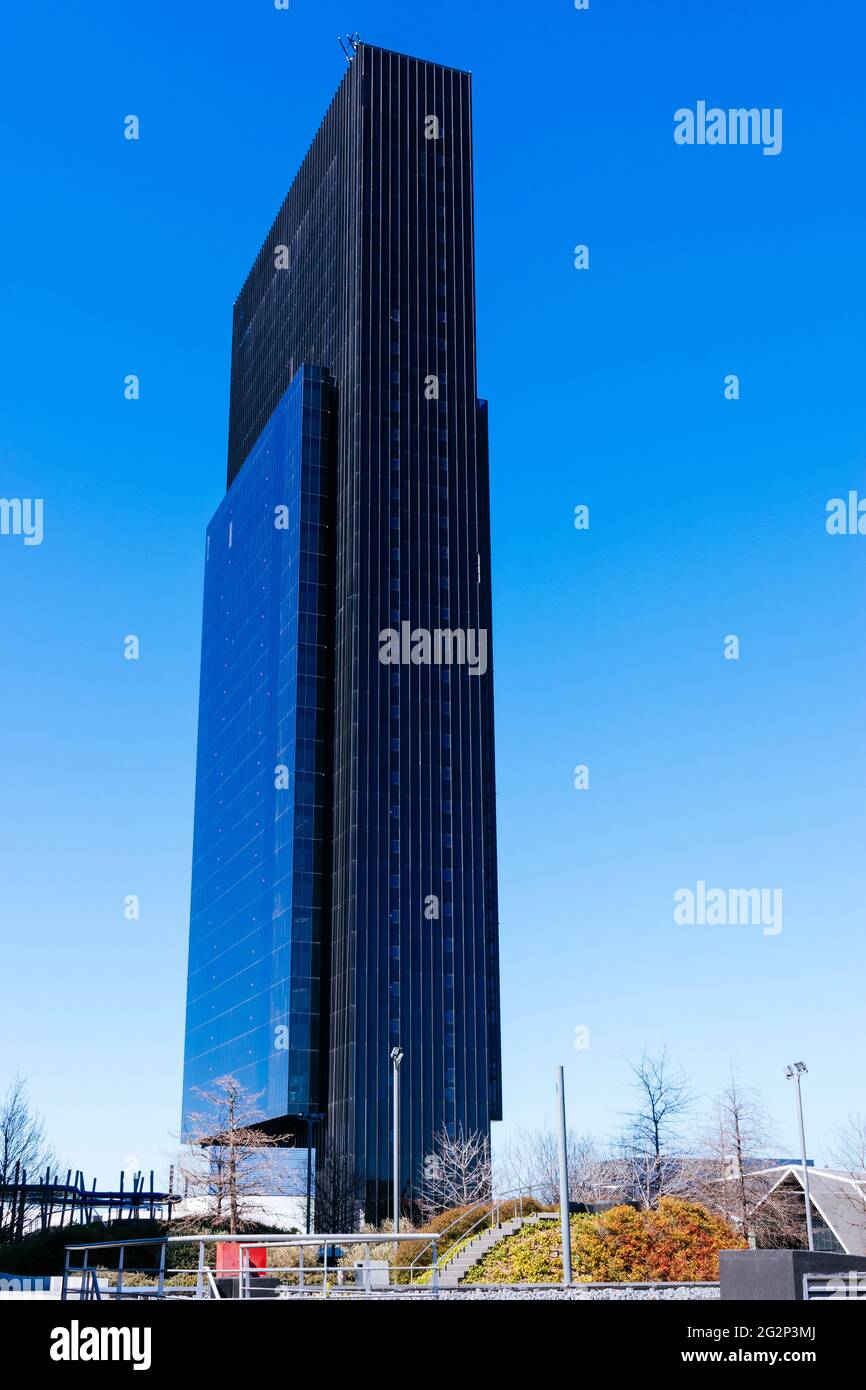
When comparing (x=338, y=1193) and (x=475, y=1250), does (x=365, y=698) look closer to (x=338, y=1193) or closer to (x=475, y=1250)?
(x=338, y=1193)

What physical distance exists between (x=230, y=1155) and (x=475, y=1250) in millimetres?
46658

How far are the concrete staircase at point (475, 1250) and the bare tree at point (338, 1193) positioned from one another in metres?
48.2

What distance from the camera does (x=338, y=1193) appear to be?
299ft

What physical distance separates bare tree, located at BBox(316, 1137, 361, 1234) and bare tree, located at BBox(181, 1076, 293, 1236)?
3.89 m

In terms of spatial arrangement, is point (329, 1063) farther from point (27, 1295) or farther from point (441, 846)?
point (27, 1295)

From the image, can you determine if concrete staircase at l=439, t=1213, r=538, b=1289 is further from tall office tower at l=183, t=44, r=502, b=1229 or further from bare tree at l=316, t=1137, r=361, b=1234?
tall office tower at l=183, t=44, r=502, b=1229

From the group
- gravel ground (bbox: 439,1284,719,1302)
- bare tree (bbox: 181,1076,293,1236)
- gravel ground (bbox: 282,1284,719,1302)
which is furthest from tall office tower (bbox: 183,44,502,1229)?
gravel ground (bbox: 439,1284,719,1302)

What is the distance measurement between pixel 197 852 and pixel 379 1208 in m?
47.5

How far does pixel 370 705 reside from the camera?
10406 cm

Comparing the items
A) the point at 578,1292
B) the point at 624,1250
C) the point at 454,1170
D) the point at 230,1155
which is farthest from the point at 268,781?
the point at 578,1292

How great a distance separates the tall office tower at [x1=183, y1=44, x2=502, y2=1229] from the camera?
9806cm

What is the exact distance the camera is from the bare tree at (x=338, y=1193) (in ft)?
295

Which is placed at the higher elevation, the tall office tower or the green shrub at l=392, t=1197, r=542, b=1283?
the tall office tower
